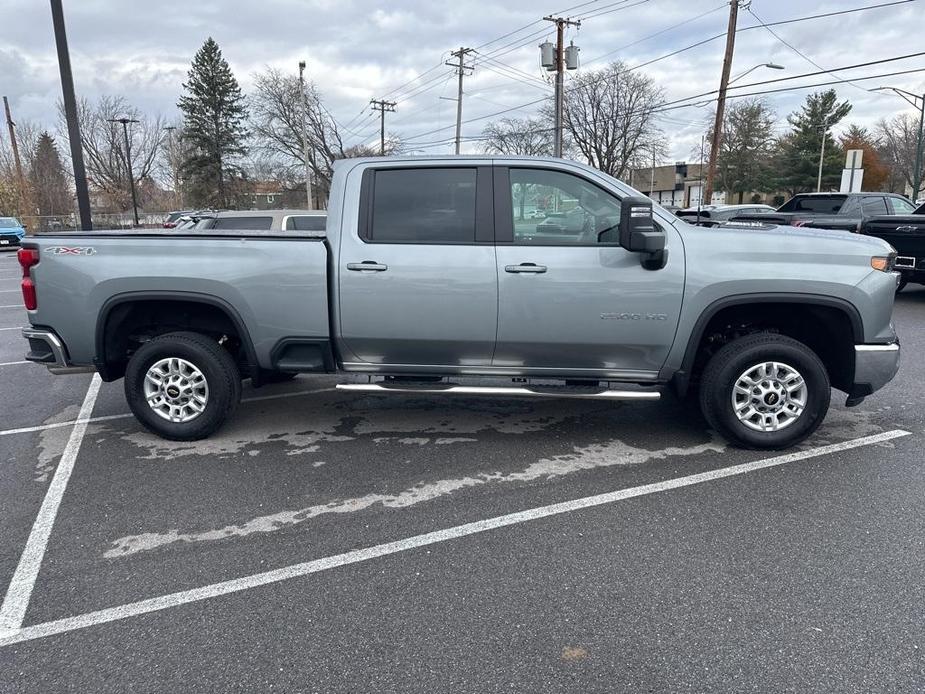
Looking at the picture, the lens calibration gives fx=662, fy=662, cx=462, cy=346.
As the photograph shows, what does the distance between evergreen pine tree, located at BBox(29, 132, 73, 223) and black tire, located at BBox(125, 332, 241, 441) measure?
53.4 metres

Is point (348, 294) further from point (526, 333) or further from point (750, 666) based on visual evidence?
point (750, 666)

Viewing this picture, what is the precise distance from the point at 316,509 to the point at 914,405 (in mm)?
5157

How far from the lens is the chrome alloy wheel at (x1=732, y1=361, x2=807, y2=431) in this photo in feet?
15.0

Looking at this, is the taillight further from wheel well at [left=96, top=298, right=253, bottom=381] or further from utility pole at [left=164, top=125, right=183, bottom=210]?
utility pole at [left=164, top=125, right=183, bottom=210]

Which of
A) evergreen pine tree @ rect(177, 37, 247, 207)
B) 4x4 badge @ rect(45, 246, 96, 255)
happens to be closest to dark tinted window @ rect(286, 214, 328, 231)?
4x4 badge @ rect(45, 246, 96, 255)

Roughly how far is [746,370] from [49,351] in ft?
16.4

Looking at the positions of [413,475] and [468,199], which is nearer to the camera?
[413,475]

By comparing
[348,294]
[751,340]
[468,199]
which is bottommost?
[751,340]

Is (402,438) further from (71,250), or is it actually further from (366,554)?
(71,250)

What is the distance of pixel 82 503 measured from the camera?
13.0 ft

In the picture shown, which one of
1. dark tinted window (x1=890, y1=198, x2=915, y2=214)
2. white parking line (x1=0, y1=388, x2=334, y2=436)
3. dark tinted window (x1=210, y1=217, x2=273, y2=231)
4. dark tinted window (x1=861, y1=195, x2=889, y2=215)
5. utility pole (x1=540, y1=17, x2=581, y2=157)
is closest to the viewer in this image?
white parking line (x1=0, y1=388, x2=334, y2=436)

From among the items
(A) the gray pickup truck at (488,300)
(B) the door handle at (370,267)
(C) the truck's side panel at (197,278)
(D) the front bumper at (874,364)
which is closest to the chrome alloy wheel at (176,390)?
(A) the gray pickup truck at (488,300)

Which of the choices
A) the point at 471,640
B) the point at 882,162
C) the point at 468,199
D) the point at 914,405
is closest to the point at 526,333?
the point at 468,199

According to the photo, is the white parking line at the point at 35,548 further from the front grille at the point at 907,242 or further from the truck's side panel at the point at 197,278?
→ the front grille at the point at 907,242
